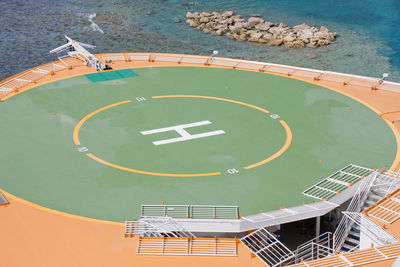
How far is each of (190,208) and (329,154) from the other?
11.7 metres

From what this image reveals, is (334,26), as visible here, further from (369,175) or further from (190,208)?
(190,208)

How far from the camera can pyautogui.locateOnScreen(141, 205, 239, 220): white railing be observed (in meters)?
33.7

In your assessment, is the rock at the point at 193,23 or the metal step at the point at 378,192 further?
the rock at the point at 193,23

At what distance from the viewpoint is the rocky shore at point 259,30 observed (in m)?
78.8

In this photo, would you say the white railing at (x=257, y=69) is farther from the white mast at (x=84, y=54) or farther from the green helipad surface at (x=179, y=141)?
the green helipad surface at (x=179, y=141)

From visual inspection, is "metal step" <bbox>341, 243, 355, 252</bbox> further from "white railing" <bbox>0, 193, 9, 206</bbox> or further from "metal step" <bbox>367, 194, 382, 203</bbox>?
"white railing" <bbox>0, 193, 9, 206</bbox>

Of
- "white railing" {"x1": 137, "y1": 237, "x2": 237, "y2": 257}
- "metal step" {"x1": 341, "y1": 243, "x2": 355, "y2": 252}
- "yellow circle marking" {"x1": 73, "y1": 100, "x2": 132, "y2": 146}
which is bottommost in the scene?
"metal step" {"x1": 341, "y1": 243, "x2": 355, "y2": 252}

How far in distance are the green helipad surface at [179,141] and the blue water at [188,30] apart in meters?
22.8

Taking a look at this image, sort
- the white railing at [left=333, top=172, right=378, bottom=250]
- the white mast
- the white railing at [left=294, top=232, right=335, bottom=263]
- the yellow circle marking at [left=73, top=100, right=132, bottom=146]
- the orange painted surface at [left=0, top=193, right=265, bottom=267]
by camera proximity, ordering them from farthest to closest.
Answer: the white mast → the yellow circle marking at [left=73, top=100, right=132, bottom=146] → the white railing at [left=333, top=172, right=378, bottom=250] → the white railing at [left=294, top=232, right=335, bottom=263] → the orange painted surface at [left=0, top=193, right=265, bottom=267]

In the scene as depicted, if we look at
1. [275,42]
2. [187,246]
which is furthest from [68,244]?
[275,42]

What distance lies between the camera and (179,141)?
139 ft

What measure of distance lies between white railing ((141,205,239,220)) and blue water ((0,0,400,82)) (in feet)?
134

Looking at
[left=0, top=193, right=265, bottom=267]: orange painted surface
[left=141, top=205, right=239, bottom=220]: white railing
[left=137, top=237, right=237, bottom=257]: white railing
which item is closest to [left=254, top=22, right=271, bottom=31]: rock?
[left=141, top=205, right=239, bottom=220]: white railing

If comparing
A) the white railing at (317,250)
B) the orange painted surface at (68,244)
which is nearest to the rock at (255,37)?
the white railing at (317,250)
